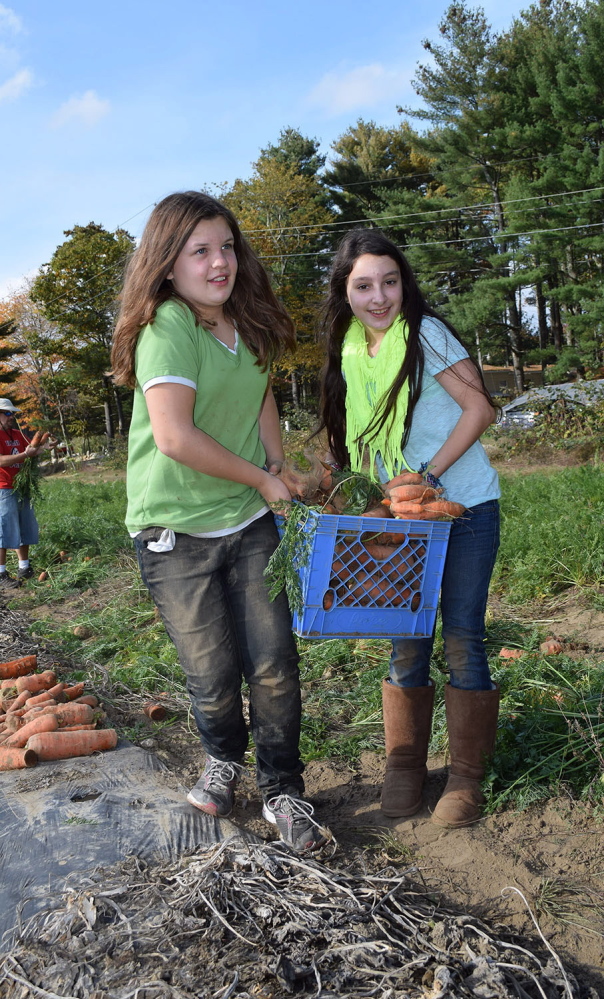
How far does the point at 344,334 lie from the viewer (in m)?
3.08

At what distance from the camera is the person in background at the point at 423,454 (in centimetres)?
274

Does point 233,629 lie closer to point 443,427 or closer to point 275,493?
point 275,493

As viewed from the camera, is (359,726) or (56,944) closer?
(56,944)

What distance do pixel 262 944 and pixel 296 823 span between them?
0.87m

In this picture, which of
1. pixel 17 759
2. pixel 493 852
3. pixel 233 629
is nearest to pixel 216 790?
pixel 233 629

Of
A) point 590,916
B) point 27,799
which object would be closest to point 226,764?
point 27,799

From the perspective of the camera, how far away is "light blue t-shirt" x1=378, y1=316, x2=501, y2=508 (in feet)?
9.02

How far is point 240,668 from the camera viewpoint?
2.84 metres

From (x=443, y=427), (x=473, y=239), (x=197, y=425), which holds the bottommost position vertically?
(x=443, y=427)

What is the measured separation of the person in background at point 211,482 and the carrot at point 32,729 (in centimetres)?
86

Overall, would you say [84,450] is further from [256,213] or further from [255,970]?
[255,970]

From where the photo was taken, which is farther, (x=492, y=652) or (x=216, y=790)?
(x=492, y=652)

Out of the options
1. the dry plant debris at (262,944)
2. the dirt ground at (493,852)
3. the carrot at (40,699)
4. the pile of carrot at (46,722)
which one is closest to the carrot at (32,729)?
the pile of carrot at (46,722)

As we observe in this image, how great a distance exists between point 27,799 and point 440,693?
193 centimetres
